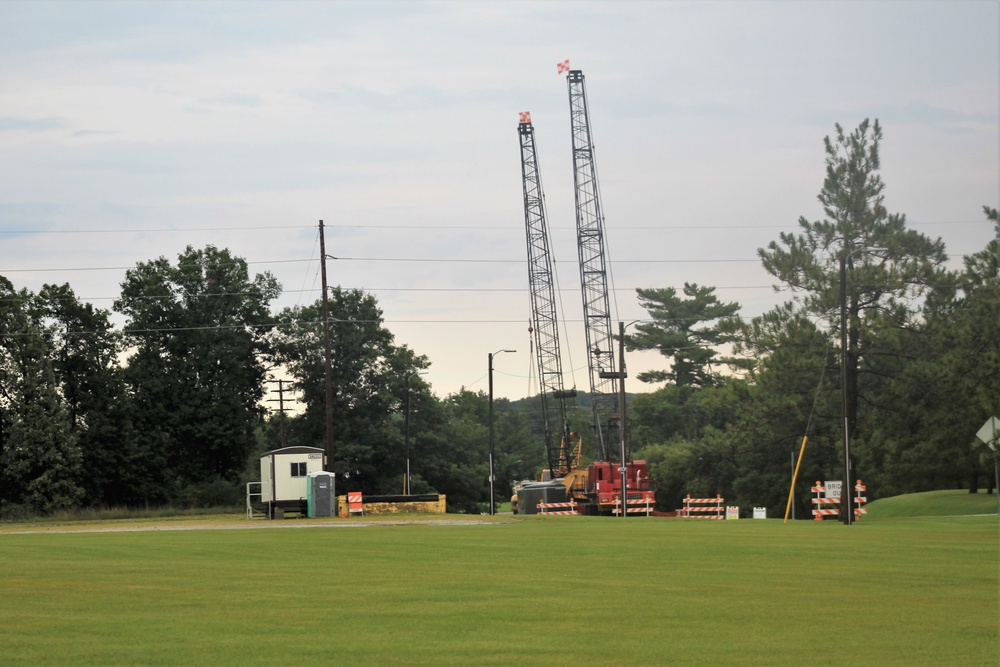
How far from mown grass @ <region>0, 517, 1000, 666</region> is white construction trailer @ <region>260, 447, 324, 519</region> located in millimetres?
31981

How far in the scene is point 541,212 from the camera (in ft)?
345

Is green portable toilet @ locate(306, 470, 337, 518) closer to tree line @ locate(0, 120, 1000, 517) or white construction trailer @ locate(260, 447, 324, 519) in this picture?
white construction trailer @ locate(260, 447, 324, 519)

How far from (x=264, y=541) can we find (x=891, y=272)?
40.8 m

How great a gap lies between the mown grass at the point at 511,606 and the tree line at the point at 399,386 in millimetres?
23940

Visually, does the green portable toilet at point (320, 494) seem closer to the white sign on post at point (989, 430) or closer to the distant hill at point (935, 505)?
the distant hill at point (935, 505)

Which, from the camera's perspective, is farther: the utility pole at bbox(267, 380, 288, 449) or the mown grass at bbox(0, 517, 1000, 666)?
the utility pole at bbox(267, 380, 288, 449)

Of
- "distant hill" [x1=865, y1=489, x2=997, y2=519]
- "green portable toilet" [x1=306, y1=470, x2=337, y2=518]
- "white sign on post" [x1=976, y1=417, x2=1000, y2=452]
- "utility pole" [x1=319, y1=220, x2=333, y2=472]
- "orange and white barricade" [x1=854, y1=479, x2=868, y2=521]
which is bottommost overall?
"distant hill" [x1=865, y1=489, x2=997, y2=519]

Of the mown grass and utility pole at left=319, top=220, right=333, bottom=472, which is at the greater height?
utility pole at left=319, top=220, right=333, bottom=472

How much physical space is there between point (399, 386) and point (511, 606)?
3002 inches

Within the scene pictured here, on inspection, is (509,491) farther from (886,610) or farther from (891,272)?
(886,610)

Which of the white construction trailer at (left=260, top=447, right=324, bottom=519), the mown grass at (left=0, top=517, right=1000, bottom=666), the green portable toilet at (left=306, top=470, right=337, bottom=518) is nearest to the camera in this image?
the mown grass at (left=0, top=517, right=1000, bottom=666)

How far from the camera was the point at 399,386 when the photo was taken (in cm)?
8906

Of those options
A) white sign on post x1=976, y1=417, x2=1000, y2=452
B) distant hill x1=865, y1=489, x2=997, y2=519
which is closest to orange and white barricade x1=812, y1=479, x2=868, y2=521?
distant hill x1=865, y1=489, x2=997, y2=519

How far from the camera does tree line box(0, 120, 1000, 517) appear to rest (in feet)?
195
